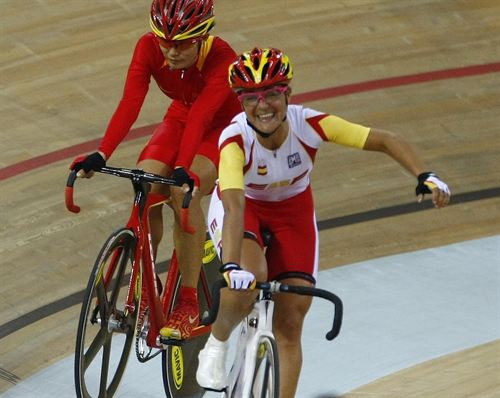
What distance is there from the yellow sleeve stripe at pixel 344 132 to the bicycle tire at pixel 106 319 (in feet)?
2.89

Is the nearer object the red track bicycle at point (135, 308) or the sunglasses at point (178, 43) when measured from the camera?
the red track bicycle at point (135, 308)

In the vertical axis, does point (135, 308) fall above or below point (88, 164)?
below

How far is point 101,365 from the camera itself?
547cm

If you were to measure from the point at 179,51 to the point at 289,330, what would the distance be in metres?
1.19

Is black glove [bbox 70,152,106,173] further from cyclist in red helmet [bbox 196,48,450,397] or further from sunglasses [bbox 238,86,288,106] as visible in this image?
sunglasses [bbox 238,86,288,106]

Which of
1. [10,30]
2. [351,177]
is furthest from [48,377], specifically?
[10,30]

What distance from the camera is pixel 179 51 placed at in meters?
5.16

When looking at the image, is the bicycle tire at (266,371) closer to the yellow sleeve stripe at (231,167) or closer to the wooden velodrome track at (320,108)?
the yellow sleeve stripe at (231,167)

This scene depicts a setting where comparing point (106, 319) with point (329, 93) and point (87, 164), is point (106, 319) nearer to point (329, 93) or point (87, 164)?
point (87, 164)

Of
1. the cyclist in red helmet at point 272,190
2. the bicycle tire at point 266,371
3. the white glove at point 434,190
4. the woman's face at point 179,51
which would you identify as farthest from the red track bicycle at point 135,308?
the white glove at point 434,190

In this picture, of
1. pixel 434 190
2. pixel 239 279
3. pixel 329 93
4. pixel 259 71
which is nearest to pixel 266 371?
pixel 239 279

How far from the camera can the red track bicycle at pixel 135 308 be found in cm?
491

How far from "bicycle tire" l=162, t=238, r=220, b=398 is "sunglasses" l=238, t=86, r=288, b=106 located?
3.81ft

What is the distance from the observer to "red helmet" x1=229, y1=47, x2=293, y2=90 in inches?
178
